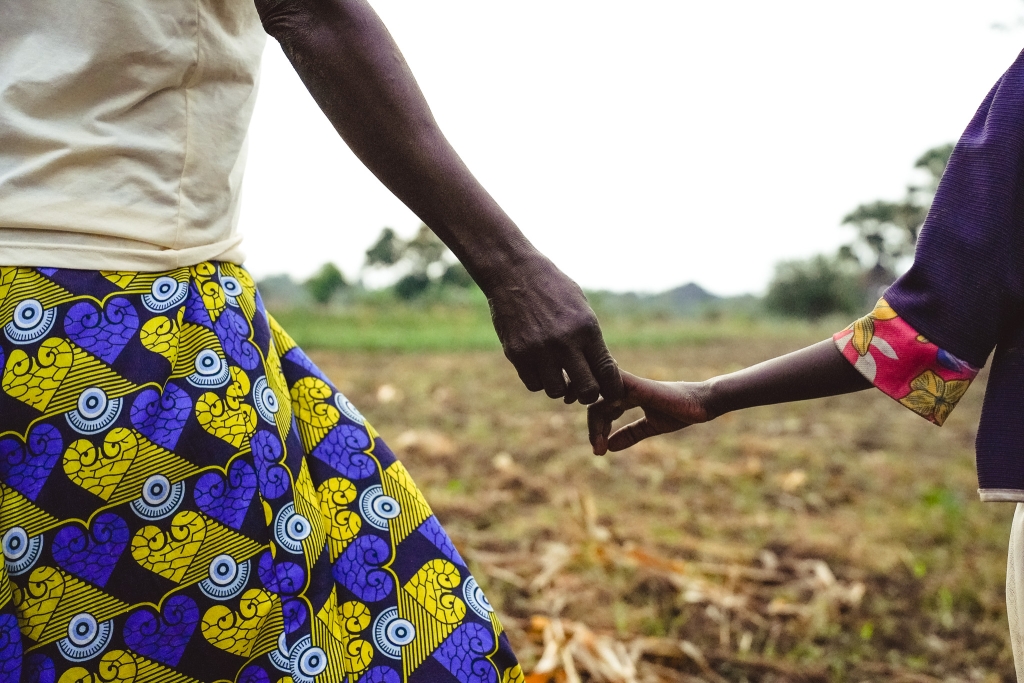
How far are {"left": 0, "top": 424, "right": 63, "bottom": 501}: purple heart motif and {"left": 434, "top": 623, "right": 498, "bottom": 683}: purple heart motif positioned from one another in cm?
48

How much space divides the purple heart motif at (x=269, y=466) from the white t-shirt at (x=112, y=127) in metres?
0.23

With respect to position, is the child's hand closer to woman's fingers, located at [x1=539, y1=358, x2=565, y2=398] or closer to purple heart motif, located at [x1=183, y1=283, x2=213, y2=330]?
woman's fingers, located at [x1=539, y1=358, x2=565, y2=398]

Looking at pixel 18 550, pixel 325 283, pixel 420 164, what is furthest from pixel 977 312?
pixel 325 283

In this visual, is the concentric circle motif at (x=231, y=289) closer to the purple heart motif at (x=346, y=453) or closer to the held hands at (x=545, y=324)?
the purple heart motif at (x=346, y=453)

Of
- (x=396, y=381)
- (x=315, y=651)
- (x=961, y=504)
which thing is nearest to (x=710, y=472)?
(x=961, y=504)

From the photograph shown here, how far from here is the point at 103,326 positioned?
0.87 m

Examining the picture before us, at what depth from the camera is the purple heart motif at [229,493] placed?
89cm

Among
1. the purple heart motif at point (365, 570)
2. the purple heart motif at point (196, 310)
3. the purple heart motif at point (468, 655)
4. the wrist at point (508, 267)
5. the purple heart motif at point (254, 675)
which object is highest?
the wrist at point (508, 267)

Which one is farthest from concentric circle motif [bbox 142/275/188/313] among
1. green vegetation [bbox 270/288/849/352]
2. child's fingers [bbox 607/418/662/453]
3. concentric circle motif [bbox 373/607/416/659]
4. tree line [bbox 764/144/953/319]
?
tree line [bbox 764/144/953/319]

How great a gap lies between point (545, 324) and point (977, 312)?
581 millimetres

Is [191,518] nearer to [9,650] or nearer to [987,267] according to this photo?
[9,650]

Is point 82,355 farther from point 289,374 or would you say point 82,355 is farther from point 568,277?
point 568,277

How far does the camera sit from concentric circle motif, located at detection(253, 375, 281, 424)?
0.95m

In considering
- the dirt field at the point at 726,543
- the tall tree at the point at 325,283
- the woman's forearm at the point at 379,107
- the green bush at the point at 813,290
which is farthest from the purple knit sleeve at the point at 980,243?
the green bush at the point at 813,290
